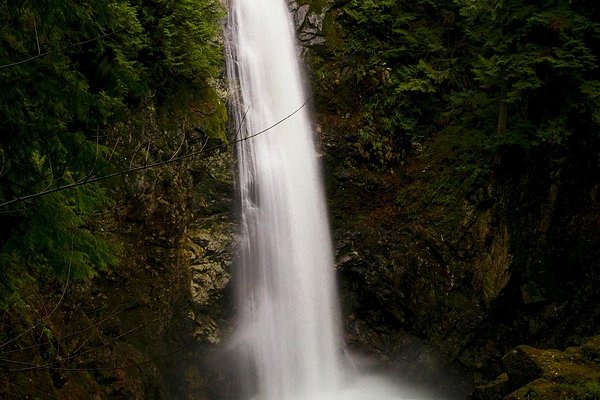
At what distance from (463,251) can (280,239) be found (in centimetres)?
375

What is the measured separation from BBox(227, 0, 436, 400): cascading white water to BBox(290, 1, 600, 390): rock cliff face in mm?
547

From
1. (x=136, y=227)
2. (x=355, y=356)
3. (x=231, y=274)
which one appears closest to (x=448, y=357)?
(x=355, y=356)

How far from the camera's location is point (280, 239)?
9898 mm

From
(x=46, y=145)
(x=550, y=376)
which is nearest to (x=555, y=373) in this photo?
(x=550, y=376)

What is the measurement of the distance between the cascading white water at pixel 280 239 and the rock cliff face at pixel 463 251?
547 mm

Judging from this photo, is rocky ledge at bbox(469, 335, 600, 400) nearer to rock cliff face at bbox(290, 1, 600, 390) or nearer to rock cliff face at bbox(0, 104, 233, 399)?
rock cliff face at bbox(290, 1, 600, 390)

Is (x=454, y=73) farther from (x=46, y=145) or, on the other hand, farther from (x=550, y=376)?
(x=46, y=145)

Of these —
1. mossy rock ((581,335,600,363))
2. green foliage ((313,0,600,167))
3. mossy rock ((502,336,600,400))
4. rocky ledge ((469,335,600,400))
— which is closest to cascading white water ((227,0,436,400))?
green foliage ((313,0,600,167))

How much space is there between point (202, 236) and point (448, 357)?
18.0ft

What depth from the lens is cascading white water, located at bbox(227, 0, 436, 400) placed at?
31.0 ft

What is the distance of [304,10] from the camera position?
1204 centimetres

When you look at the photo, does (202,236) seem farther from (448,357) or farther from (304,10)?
(304,10)

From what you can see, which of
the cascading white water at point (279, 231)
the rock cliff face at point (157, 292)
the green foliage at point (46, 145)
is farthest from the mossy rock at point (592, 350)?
the green foliage at point (46, 145)

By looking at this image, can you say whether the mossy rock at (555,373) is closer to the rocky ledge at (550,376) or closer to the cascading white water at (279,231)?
the rocky ledge at (550,376)
